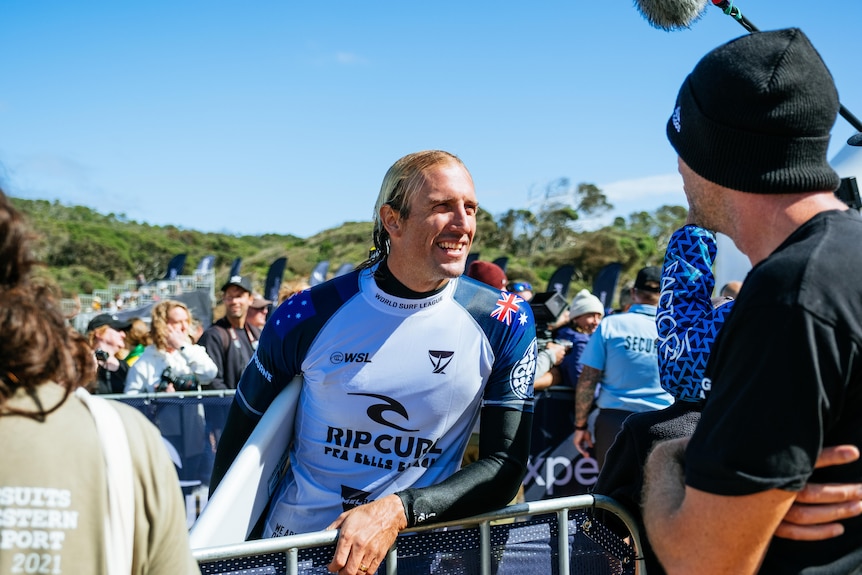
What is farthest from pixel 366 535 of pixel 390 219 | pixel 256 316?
pixel 256 316

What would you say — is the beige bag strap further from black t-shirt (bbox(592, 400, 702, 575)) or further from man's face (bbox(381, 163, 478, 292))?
man's face (bbox(381, 163, 478, 292))

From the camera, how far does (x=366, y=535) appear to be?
2004 millimetres

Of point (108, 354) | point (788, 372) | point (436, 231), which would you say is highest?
point (436, 231)

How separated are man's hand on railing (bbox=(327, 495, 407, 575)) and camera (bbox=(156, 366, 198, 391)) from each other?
15.6 ft

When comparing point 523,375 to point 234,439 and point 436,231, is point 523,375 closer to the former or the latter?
point 436,231

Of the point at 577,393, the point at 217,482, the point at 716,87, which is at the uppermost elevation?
the point at 716,87

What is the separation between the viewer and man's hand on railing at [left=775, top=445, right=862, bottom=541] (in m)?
1.31

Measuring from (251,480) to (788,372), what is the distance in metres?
1.72

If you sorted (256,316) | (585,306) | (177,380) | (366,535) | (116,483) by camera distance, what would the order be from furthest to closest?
(256,316), (585,306), (177,380), (366,535), (116,483)

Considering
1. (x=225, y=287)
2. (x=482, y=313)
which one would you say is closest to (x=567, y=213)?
(x=225, y=287)

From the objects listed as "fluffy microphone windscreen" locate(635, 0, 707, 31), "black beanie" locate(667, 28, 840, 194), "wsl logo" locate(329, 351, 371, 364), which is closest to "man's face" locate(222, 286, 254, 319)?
"wsl logo" locate(329, 351, 371, 364)

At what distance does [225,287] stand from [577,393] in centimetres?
358

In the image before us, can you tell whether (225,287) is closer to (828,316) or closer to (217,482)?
(217,482)

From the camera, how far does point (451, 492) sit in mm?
2201
